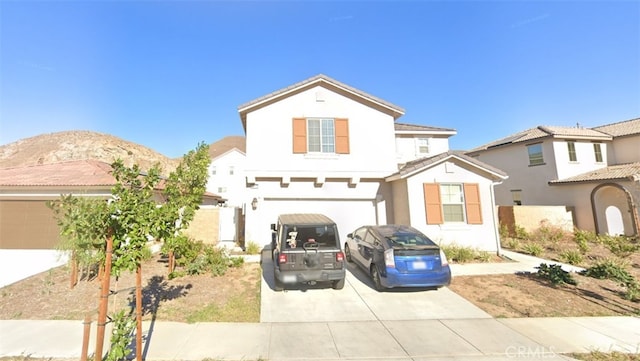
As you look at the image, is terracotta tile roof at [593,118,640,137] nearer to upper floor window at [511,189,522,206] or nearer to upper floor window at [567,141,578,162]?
upper floor window at [567,141,578,162]

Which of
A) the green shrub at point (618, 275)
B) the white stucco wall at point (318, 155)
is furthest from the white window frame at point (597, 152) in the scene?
the white stucco wall at point (318, 155)

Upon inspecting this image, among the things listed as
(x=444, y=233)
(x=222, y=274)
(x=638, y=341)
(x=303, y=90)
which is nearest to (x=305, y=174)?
(x=303, y=90)

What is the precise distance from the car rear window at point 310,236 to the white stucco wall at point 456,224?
530 cm

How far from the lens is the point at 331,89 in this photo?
1248 cm

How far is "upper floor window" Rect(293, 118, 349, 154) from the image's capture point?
11703 mm

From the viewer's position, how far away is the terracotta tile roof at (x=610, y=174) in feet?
46.2

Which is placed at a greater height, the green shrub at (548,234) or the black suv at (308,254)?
the black suv at (308,254)

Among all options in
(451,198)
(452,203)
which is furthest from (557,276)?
(451,198)

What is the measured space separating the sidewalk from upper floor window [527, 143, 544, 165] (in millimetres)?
15943

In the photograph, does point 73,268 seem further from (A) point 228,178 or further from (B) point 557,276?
(A) point 228,178

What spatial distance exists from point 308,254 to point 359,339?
2.35 metres

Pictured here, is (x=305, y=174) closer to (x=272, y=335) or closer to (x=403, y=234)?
(x=403, y=234)

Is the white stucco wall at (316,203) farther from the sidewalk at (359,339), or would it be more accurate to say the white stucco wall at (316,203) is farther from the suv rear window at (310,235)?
the sidewalk at (359,339)

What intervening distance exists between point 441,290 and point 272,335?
504 cm
